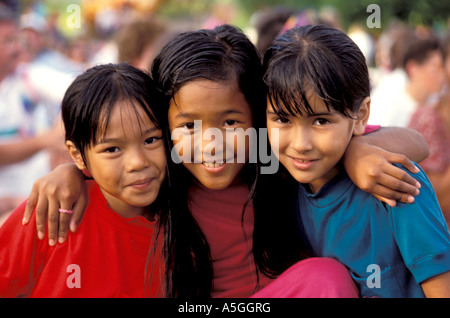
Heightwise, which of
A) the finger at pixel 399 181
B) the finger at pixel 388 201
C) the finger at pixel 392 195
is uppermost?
the finger at pixel 399 181

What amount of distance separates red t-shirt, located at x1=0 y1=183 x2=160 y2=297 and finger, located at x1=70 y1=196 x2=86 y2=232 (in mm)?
24

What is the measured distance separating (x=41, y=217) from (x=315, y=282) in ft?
3.23

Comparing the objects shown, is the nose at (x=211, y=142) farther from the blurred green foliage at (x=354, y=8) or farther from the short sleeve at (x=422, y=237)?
the blurred green foliage at (x=354, y=8)

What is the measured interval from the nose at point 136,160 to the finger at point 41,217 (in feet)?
1.11

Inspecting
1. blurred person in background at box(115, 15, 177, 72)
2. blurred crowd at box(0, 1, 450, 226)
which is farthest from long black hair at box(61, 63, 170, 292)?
blurred person in background at box(115, 15, 177, 72)

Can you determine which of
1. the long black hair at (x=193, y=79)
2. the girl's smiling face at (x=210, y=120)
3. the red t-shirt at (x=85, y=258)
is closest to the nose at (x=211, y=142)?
the girl's smiling face at (x=210, y=120)

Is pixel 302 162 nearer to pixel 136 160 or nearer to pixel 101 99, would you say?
pixel 136 160

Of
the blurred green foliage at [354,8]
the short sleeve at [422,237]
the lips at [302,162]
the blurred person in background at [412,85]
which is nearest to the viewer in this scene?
the short sleeve at [422,237]

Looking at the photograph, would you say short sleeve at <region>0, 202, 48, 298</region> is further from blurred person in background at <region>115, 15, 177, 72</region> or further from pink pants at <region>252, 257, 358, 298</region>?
blurred person in background at <region>115, 15, 177, 72</region>

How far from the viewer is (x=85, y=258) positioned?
6.26ft

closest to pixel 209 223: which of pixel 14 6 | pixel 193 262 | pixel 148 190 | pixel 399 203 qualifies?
pixel 193 262

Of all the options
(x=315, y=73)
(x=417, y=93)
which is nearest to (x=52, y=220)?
(x=315, y=73)

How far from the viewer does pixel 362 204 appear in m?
1.75

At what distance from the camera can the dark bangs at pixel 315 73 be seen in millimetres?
1634
